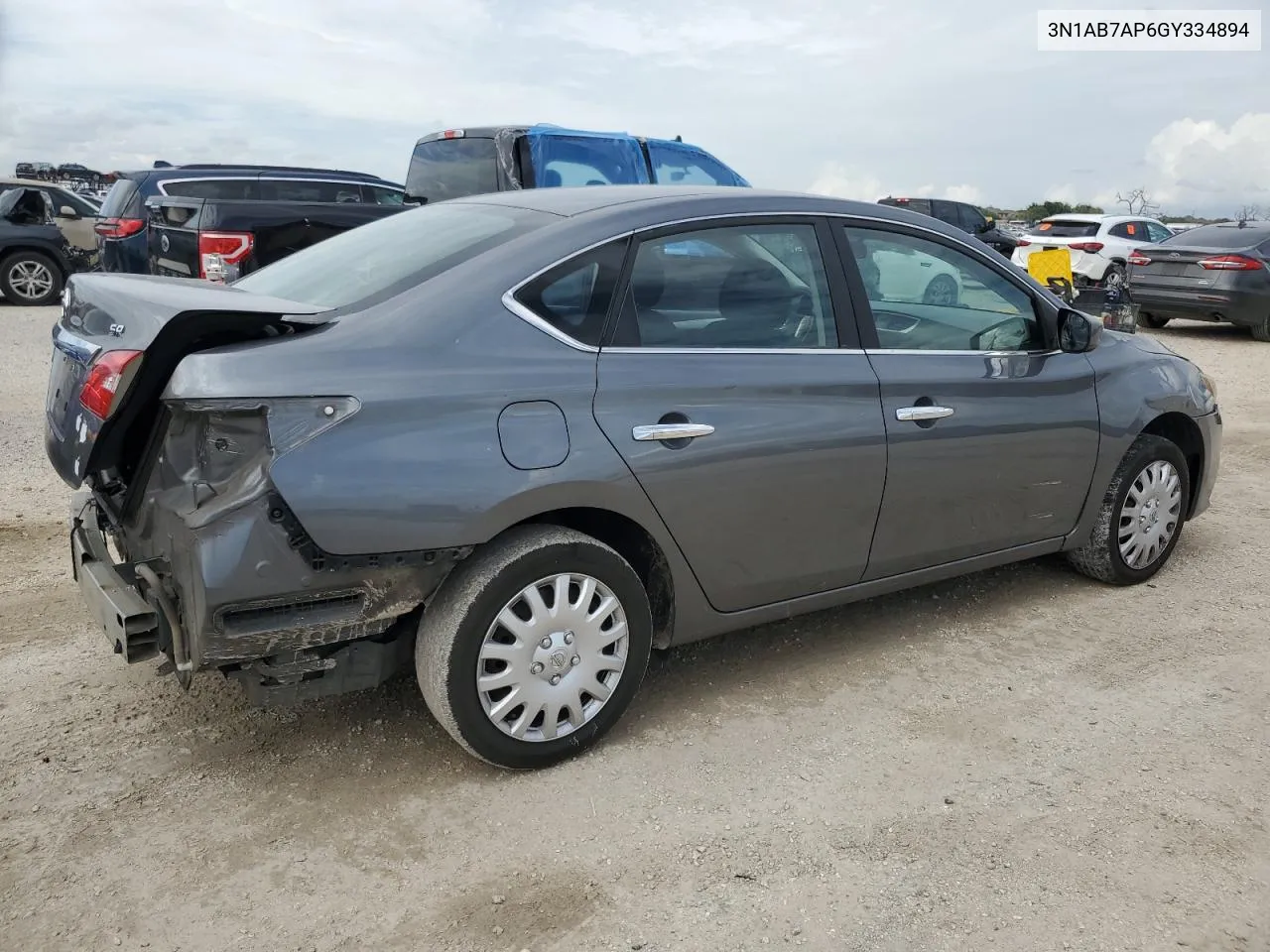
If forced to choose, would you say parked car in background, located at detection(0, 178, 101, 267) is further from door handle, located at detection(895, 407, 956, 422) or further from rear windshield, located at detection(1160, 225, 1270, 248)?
rear windshield, located at detection(1160, 225, 1270, 248)

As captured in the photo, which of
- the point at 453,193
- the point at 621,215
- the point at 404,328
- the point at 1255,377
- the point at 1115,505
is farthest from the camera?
the point at 1255,377

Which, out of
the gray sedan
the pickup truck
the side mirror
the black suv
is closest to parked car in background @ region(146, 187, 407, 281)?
the pickup truck

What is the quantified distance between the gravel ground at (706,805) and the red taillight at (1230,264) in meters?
10.2

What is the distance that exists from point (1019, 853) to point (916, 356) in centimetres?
171

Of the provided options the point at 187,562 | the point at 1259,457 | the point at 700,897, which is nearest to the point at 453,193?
the point at 1259,457

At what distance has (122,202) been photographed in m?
10.9

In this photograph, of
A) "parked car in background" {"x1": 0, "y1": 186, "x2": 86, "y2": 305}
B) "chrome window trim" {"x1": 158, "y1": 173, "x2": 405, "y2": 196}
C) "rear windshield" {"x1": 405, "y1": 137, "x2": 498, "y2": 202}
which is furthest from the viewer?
"parked car in background" {"x1": 0, "y1": 186, "x2": 86, "y2": 305}

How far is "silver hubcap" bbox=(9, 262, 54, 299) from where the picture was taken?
14.3 meters

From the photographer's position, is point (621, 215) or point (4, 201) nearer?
point (621, 215)

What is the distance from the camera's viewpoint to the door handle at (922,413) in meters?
3.64

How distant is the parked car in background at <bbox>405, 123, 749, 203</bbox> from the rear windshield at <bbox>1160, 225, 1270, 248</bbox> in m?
6.85

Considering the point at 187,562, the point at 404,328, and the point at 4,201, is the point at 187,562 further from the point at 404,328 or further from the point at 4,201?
the point at 4,201

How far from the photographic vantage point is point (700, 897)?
258 cm

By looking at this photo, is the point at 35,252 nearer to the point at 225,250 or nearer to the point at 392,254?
the point at 225,250
